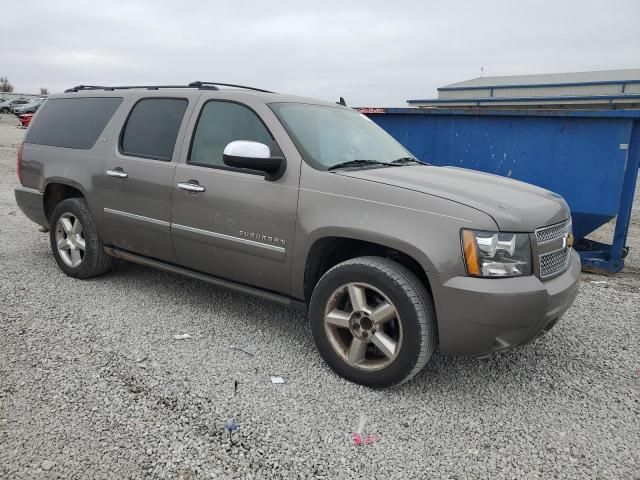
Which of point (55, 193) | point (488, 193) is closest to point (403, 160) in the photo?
point (488, 193)

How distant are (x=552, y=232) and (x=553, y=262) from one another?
0.18 metres

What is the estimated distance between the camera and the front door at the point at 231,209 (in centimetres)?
336

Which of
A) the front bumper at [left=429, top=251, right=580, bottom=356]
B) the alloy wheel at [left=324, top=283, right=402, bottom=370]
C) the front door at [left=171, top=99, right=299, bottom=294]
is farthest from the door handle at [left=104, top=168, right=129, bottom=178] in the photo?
Result: the front bumper at [left=429, top=251, right=580, bottom=356]

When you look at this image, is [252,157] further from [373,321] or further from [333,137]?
[373,321]

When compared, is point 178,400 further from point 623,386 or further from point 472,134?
point 472,134

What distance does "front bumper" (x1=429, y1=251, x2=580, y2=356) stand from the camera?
2.68 metres

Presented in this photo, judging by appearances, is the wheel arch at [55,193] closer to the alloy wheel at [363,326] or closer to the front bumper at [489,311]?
the alloy wheel at [363,326]

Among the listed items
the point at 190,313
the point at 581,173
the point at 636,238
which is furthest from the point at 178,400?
the point at 636,238

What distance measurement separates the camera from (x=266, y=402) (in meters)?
2.90

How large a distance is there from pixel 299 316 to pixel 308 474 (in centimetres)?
198

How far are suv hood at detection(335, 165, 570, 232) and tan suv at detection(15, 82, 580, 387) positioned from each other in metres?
0.01

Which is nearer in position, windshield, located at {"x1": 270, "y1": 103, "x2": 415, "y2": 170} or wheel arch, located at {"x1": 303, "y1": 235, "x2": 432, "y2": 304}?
wheel arch, located at {"x1": 303, "y1": 235, "x2": 432, "y2": 304}

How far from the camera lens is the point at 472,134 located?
21.9 feet

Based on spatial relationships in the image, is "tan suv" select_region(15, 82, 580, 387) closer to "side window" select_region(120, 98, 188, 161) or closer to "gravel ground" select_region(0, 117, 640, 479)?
"side window" select_region(120, 98, 188, 161)
